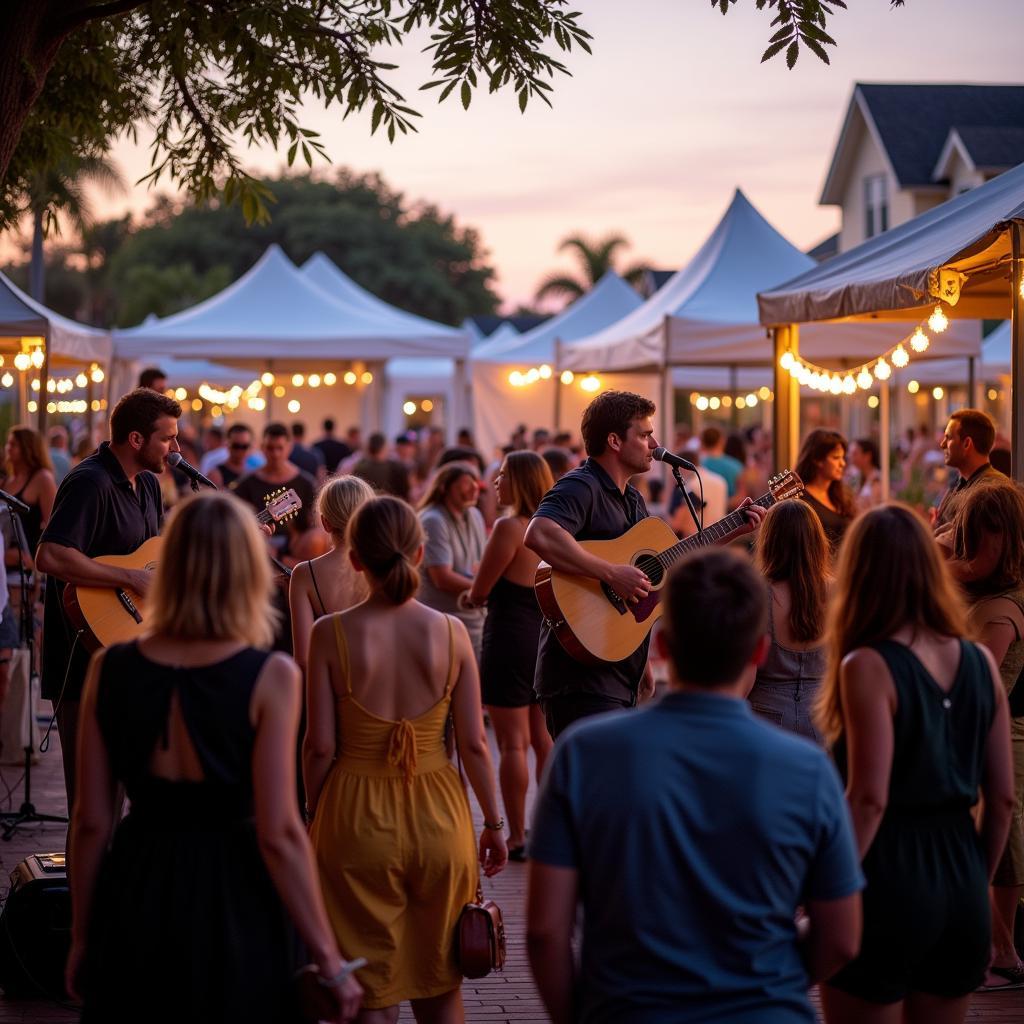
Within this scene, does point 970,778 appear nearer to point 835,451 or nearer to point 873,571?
point 873,571

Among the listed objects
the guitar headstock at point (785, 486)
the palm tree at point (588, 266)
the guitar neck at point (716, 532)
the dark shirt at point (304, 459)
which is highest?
the palm tree at point (588, 266)

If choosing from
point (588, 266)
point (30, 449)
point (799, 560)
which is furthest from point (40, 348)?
point (588, 266)

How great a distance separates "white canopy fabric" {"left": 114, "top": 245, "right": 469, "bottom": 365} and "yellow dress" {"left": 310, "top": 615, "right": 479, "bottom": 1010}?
1522cm

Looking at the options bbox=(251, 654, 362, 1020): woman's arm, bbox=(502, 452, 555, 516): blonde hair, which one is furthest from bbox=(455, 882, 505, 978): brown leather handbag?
bbox=(502, 452, 555, 516): blonde hair

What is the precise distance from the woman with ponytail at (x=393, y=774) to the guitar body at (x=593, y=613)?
1.75 m

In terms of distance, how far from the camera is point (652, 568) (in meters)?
5.88

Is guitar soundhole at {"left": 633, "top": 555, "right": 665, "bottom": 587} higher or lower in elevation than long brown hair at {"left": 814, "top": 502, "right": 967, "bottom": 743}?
lower

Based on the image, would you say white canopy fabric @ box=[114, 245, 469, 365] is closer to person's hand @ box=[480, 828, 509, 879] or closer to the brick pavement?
the brick pavement

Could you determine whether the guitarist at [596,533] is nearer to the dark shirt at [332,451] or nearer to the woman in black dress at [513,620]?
the woman in black dress at [513,620]

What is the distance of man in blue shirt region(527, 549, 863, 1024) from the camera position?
8.17 feet

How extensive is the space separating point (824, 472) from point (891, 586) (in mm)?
4991

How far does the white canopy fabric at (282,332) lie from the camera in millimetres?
18750

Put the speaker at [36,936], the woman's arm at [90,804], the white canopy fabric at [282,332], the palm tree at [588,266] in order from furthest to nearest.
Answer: the palm tree at [588,266], the white canopy fabric at [282,332], the speaker at [36,936], the woman's arm at [90,804]

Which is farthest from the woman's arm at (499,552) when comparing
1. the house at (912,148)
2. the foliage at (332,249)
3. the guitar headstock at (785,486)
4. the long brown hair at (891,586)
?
the foliage at (332,249)
